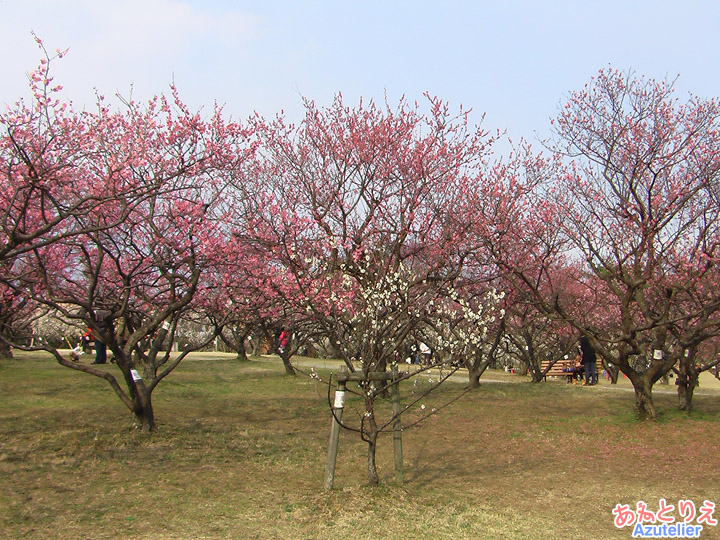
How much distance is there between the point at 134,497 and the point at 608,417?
9690 mm

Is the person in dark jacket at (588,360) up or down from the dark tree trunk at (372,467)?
up

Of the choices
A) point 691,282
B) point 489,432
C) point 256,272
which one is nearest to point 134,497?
point 256,272

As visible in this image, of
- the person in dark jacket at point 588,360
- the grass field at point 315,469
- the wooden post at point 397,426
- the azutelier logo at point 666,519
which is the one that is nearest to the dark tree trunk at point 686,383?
the grass field at point 315,469

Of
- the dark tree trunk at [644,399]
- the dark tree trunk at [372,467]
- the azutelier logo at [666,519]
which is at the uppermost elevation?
the dark tree trunk at [644,399]

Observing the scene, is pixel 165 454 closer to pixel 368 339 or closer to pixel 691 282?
pixel 368 339

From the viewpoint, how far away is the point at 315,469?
28.6 feet

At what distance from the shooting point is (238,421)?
12422 mm

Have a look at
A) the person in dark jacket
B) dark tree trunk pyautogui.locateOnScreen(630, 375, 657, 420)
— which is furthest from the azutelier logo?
the person in dark jacket

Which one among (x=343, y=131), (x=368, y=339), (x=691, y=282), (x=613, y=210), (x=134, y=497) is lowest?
(x=134, y=497)

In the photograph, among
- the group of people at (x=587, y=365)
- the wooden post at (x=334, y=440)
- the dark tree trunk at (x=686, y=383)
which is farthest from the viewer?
the group of people at (x=587, y=365)

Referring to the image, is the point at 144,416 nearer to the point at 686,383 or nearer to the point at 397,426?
the point at 397,426

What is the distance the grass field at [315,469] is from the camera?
612 centimetres

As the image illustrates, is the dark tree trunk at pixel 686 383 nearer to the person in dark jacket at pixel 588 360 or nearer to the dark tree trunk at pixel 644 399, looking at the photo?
the dark tree trunk at pixel 644 399

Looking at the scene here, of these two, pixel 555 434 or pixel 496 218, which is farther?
pixel 496 218
